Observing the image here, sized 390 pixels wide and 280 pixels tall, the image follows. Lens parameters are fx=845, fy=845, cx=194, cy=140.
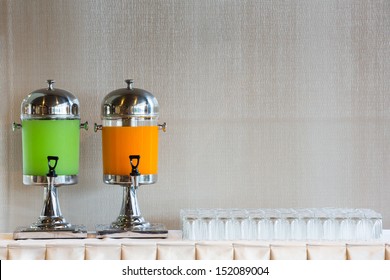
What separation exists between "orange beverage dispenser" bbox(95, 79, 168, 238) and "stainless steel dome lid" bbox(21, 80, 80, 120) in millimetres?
109

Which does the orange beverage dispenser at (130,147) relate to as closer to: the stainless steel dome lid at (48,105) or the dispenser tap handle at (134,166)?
the dispenser tap handle at (134,166)

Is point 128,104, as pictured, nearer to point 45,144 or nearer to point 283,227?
point 45,144

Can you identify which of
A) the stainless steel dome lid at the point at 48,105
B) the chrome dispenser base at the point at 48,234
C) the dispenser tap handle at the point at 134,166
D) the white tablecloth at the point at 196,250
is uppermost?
the stainless steel dome lid at the point at 48,105

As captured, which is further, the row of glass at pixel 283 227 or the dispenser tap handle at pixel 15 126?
the dispenser tap handle at pixel 15 126

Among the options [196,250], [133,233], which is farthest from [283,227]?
[133,233]

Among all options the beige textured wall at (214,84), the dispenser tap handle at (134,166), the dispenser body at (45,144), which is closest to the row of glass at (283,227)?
the dispenser tap handle at (134,166)

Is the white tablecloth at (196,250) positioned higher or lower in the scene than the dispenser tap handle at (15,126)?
lower

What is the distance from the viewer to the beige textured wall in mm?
2928

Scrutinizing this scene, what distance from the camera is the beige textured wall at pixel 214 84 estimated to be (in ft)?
9.61

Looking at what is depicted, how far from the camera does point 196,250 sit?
2.57m

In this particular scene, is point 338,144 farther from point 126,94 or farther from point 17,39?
point 17,39
